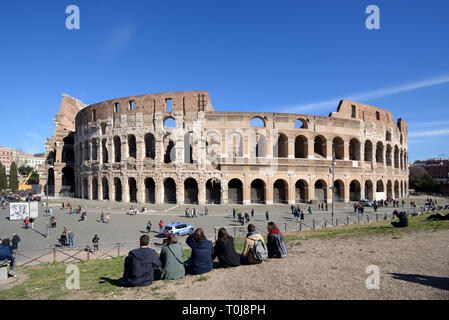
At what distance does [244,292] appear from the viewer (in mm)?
5066

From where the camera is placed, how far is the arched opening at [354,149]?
1428 inches

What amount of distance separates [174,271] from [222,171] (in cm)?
2543

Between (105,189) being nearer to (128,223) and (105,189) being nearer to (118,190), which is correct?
(118,190)

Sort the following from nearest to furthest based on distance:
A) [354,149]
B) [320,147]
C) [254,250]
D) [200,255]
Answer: [200,255] → [254,250] → [320,147] → [354,149]

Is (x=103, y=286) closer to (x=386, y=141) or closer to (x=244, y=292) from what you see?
(x=244, y=292)

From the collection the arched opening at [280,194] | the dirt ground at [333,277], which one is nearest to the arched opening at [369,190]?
the arched opening at [280,194]

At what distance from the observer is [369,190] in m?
37.2

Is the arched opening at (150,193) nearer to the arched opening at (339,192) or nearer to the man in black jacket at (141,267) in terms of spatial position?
the arched opening at (339,192)

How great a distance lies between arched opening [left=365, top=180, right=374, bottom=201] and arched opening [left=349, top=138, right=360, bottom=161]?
156 inches

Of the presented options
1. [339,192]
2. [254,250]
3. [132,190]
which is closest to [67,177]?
[132,190]

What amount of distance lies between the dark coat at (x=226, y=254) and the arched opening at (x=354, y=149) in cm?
3549

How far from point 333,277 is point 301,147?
104 feet

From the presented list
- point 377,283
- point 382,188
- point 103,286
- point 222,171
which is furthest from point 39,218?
point 382,188

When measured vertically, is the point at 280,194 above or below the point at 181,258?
below
